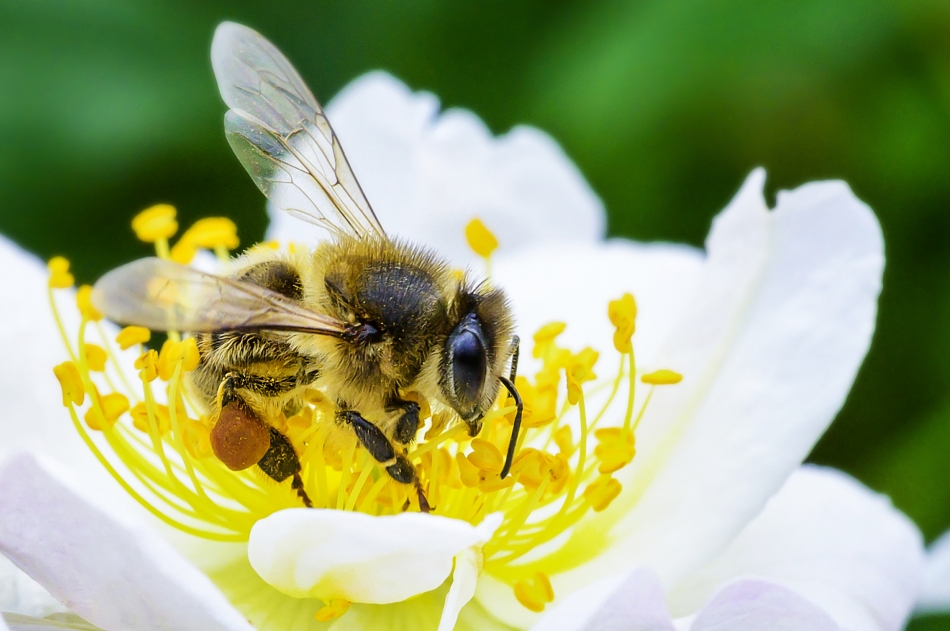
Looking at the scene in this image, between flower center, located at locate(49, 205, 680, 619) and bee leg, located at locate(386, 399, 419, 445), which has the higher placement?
bee leg, located at locate(386, 399, 419, 445)

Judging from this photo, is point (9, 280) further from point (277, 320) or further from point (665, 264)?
point (665, 264)

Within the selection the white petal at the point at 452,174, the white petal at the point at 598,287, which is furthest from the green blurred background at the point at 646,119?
the white petal at the point at 598,287

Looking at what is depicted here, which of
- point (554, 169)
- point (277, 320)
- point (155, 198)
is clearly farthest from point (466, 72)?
point (277, 320)

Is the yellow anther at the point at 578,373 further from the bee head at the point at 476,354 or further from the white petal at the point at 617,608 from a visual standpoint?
the white petal at the point at 617,608

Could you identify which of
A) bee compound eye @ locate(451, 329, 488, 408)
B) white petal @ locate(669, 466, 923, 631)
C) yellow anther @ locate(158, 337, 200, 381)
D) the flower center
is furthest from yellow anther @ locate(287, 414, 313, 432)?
white petal @ locate(669, 466, 923, 631)

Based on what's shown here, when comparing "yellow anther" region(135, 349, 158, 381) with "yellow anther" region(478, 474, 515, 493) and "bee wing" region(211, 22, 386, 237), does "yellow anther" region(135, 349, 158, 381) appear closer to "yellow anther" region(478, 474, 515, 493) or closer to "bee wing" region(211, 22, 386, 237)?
"bee wing" region(211, 22, 386, 237)

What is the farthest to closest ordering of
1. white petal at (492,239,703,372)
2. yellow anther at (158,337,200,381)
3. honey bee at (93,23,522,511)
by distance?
white petal at (492,239,703,372) < yellow anther at (158,337,200,381) < honey bee at (93,23,522,511)
